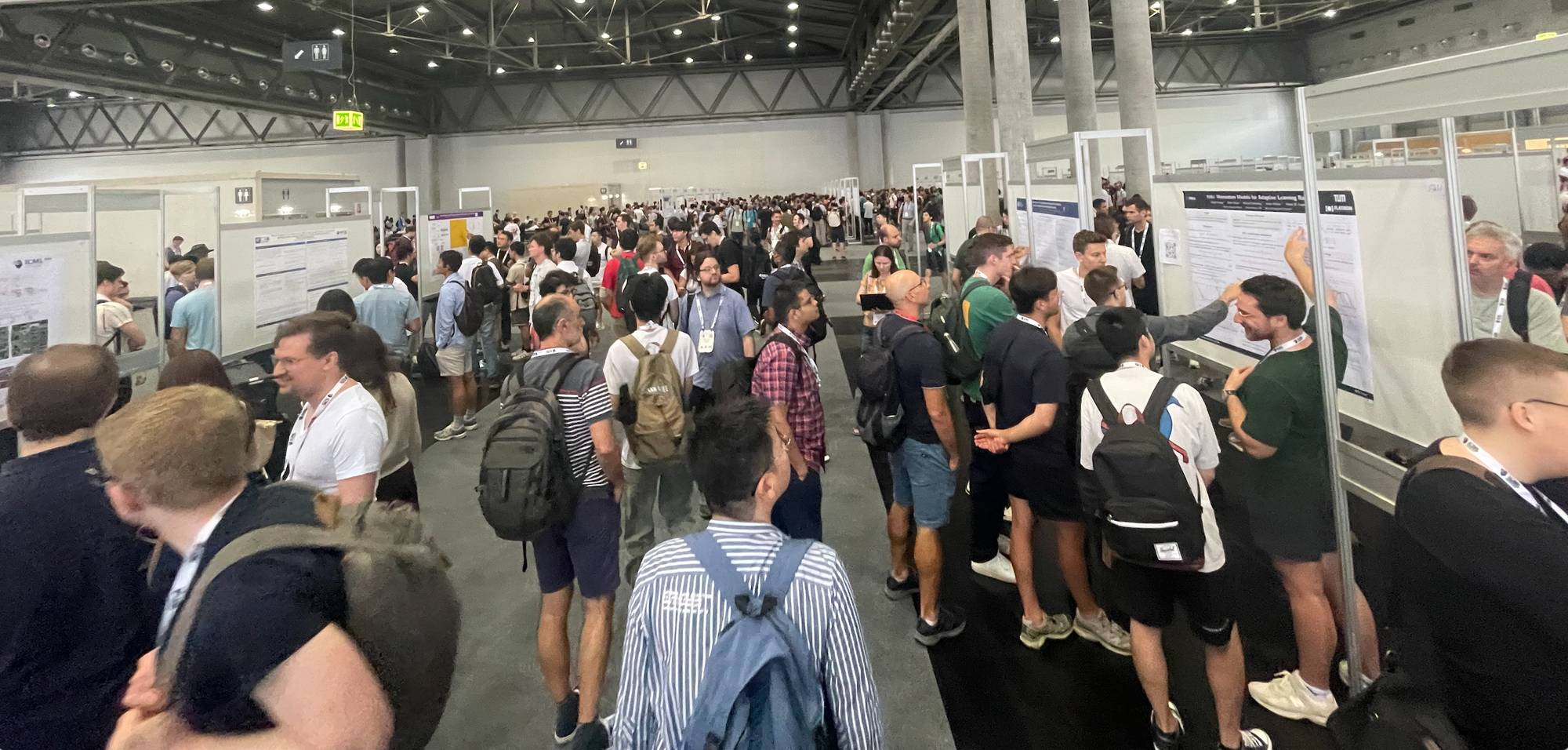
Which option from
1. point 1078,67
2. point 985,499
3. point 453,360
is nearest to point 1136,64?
point 1078,67

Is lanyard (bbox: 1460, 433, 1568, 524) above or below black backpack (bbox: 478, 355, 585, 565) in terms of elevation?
above

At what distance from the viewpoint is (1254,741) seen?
2328mm

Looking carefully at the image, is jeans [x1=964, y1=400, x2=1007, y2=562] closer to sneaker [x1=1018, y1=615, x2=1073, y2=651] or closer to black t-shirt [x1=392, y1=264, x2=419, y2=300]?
sneaker [x1=1018, y1=615, x2=1073, y2=651]

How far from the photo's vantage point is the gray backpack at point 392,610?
2.98 feet

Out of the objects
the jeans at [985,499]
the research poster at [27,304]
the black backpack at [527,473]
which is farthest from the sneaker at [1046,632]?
the research poster at [27,304]

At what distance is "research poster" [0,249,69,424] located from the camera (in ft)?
10.4

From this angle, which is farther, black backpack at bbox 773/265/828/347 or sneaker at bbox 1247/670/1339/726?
black backpack at bbox 773/265/828/347

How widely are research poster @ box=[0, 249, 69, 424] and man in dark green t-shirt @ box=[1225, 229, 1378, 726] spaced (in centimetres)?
473

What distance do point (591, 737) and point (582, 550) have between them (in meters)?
0.63

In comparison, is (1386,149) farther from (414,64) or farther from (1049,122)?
(414,64)

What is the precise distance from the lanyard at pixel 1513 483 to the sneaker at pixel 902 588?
2.37 meters

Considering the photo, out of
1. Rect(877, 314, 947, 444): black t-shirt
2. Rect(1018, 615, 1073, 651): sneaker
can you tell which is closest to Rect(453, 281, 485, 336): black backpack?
Rect(877, 314, 947, 444): black t-shirt

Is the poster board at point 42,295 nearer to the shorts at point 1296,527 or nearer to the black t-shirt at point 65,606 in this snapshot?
the black t-shirt at point 65,606

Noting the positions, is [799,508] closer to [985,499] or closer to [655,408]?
[655,408]
